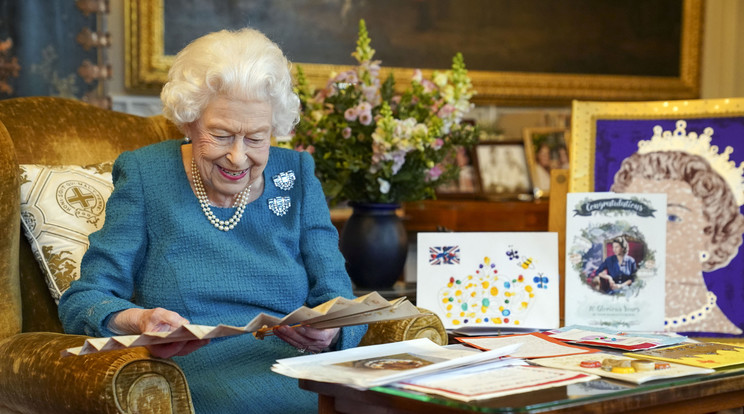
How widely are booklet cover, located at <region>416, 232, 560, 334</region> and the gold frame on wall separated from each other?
2063 mm

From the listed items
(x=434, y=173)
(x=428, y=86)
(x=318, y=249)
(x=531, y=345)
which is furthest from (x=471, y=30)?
(x=531, y=345)

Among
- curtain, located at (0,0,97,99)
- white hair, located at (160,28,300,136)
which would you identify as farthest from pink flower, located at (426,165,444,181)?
curtain, located at (0,0,97,99)

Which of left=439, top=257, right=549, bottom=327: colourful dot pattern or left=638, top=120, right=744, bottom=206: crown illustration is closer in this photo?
left=439, top=257, right=549, bottom=327: colourful dot pattern

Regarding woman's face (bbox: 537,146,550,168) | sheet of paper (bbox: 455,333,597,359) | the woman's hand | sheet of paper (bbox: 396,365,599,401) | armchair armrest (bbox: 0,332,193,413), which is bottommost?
armchair armrest (bbox: 0,332,193,413)

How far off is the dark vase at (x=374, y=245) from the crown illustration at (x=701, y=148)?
0.76 metres

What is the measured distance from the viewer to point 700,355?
153cm

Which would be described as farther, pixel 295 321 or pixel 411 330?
pixel 411 330

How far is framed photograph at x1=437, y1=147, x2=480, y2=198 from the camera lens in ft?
13.5

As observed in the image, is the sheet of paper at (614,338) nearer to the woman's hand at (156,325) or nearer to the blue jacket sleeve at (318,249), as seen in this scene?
the blue jacket sleeve at (318,249)

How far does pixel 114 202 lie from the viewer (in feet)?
5.96

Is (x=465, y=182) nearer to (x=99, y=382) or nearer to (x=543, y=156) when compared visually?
(x=543, y=156)

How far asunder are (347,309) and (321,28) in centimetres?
282

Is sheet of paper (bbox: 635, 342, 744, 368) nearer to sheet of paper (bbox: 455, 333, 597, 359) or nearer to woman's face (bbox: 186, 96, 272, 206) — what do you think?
sheet of paper (bbox: 455, 333, 597, 359)

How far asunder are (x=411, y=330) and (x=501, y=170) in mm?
2363
